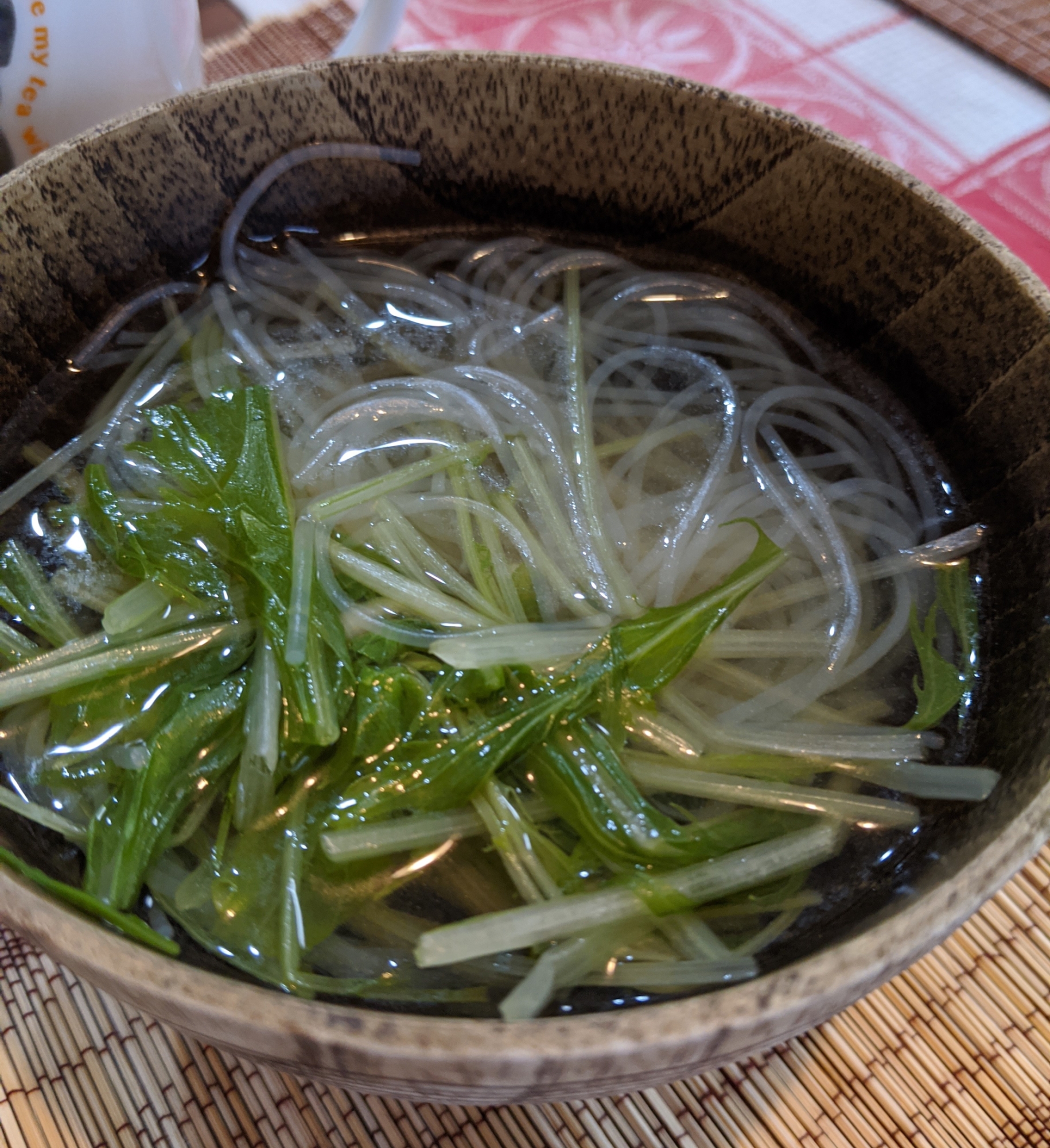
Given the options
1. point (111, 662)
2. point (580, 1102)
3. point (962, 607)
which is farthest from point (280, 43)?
point (580, 1102)

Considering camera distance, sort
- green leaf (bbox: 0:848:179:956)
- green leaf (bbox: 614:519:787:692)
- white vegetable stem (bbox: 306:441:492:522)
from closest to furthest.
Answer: green leaf (bbox: 0:848:179:956) → green leaf (bbox: 614:519:787:692) → white vegetable stem (bbox: 306:441:492:522)

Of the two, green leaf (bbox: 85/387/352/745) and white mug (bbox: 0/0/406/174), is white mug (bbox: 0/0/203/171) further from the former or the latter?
green leaf (bbox: 85/387/352/745)

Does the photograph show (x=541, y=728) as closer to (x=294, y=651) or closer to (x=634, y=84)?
(x=294, y=651)

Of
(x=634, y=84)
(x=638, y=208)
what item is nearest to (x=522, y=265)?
(x=638, y=208)

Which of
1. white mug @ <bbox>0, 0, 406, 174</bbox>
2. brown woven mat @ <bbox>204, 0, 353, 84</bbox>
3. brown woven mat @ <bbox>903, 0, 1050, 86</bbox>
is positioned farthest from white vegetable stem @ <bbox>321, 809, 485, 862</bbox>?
brown woven mat @ <bbox>903, 0, 1050, 86</bbox>

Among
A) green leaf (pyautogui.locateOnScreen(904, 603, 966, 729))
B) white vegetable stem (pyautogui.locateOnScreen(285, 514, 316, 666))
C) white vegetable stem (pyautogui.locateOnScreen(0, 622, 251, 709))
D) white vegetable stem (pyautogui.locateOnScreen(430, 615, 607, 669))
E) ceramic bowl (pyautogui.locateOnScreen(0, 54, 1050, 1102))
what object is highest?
ceramic bowl (pyautogui.locateOnScreen(0, 54, 1050, 1102))

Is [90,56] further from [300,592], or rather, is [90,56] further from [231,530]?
[300,592]

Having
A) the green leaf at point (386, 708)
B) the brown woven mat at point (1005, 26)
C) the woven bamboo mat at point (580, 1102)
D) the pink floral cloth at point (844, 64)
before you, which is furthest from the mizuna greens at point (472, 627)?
the brown woven mat at point (1005, 26)

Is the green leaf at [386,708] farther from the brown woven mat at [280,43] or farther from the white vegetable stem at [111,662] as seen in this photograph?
the brown woven mat at [280,43]

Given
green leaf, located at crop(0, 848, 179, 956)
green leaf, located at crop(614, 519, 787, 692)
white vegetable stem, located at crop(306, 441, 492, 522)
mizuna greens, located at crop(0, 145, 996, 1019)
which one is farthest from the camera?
white vegetable stem, located at crop(306, 441, 492, 522)
